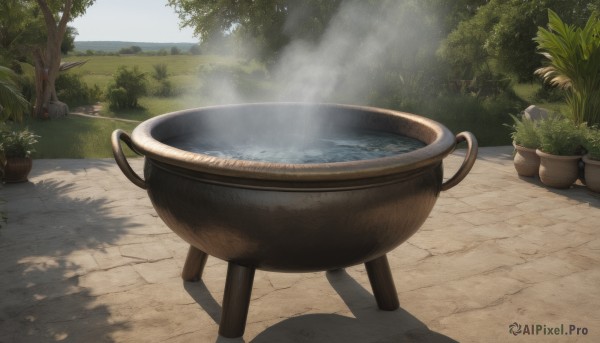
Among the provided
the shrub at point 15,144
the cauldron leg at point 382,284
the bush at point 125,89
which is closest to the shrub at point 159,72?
the bush at point 125,89

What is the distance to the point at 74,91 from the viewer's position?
52.5 ft

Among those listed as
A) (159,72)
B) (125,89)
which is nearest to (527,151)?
(125,89)

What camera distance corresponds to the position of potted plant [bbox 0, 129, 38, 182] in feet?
18.6

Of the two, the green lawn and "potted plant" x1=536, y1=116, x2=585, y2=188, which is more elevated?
"potted plant" x1=536, y1=116, x2=585, y2=188

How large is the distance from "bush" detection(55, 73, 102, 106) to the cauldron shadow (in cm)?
1428

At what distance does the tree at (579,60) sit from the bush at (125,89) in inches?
432

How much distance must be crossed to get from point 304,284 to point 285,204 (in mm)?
1497

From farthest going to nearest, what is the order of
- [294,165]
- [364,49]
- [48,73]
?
[364,49] < [48,73] < [294,165]

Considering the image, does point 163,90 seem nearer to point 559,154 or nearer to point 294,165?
point 559,154

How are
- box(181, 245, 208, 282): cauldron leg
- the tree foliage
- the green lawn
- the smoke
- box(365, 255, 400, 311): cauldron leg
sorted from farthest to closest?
the smoke
the tree foliage
the green lawn
box(181, 245, 208, 282): cauldron leg
box(365, 255, 400, 311): cauldron leg

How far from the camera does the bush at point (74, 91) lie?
51.6ft

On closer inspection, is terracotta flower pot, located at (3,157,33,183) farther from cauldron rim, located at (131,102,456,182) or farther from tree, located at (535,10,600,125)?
tree, located at (535,10,600,125)

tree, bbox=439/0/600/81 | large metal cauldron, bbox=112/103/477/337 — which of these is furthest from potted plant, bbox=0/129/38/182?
tree, bbox=439/0/600/81

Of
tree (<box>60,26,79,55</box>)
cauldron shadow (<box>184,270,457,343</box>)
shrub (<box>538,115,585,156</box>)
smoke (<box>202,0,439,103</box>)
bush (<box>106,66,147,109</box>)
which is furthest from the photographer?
tree (<box>60,26,79,55</box>)
